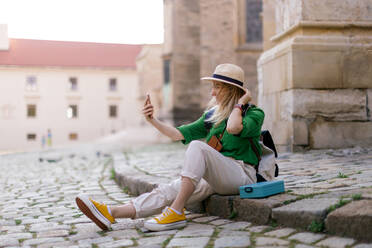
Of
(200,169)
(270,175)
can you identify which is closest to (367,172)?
(270,175)

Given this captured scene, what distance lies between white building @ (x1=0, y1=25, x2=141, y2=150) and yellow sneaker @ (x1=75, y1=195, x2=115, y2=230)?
130 ft

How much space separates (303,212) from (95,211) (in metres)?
1.49

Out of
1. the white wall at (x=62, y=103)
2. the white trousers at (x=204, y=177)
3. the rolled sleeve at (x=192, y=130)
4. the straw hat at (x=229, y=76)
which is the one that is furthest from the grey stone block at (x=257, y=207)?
the white wall at (x=62, y=103)

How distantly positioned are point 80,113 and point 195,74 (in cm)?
2824

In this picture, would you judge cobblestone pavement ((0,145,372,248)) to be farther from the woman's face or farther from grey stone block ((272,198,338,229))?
the woman's face

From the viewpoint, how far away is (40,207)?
16.6 ft

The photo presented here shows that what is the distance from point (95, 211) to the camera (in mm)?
3684

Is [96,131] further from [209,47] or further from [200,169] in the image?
[200,169]

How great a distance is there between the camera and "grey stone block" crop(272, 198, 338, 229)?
10.3ft

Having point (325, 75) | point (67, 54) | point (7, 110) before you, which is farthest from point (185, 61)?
point (67, 54)

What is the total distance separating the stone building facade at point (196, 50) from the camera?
695 inches

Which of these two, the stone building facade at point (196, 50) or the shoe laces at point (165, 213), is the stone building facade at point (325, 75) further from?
the stone building facade at point (196, 50)

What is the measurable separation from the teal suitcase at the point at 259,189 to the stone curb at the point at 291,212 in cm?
4

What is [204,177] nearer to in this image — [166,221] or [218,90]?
[166,221]
